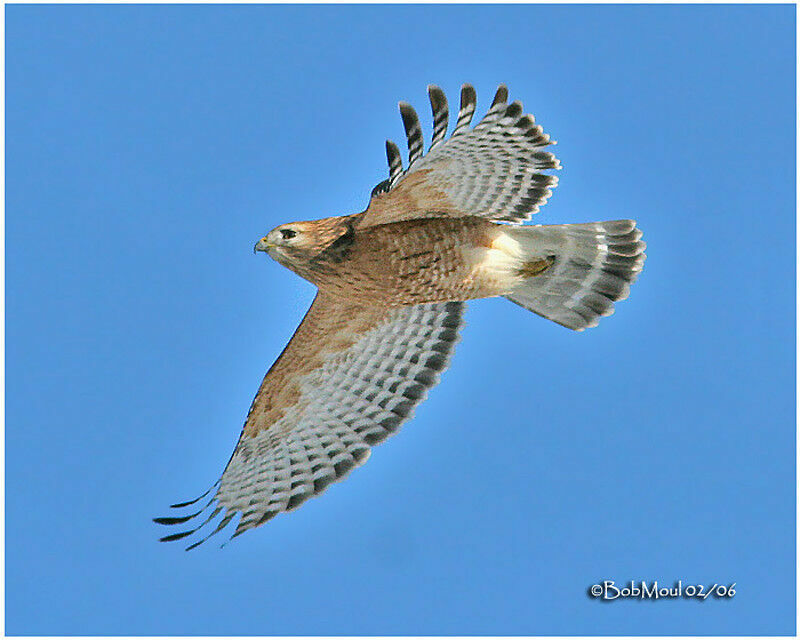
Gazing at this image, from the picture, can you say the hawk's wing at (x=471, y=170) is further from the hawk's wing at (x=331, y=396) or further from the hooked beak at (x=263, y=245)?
the hawk's wing at (x=331, y=396)

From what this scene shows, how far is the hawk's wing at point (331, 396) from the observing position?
429 inches

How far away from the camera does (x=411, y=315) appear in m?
11.1

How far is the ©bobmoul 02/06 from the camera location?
9633 millimetres

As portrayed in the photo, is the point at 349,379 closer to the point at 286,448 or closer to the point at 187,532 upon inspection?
the point at 286,448

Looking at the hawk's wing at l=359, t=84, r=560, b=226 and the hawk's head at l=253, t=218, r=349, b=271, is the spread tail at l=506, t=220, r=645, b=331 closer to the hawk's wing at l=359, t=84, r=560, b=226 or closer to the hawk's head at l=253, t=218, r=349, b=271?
the hawk's wing at l=359, t=84, r=560, b=226

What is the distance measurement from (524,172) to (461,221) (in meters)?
0.61

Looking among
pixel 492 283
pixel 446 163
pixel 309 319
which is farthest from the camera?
pixel 309 319

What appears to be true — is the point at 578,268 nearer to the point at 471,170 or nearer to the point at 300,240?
the point at 471,170

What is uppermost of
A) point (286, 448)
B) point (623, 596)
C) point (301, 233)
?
point (301, 233)

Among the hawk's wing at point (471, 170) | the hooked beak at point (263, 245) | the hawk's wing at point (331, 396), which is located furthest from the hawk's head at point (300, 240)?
the hawk's wing at point (331, 396)

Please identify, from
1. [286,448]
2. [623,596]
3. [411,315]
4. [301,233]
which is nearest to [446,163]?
[301,233]

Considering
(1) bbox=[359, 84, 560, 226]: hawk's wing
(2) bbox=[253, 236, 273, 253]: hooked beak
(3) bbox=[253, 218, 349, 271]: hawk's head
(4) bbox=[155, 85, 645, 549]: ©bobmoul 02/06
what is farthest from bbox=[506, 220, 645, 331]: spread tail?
(2) bbox=[253, 236, 273, 253]: hooked beak

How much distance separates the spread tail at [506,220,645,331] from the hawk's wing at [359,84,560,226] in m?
0.51

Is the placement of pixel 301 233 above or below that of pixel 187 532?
above
